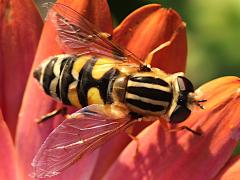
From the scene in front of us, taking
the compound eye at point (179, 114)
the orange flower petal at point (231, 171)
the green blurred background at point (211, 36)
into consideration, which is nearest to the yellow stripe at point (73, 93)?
the compound eye at point (179, 114)

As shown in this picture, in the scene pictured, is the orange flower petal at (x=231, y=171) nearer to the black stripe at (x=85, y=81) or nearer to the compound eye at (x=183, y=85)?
the compound eye at (x=183, y=85)

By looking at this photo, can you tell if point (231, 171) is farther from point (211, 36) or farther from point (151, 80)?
point (211, 36)

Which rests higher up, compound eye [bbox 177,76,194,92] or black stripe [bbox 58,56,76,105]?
black stripe [bbox 58,56,76,105]

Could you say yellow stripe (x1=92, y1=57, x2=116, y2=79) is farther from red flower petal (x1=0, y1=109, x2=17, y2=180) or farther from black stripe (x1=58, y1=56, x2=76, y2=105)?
red flower petal (x1=0, y1=109, x2=17, y2=180)

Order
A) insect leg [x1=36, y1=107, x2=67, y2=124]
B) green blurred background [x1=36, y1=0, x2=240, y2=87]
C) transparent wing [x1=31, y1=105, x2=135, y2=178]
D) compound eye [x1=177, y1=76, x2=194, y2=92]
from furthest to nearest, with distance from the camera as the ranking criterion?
green blurred background [x1=36, y1=0, x2=240, y2=87] < insect leg [x1=36, y1=107, x2=67, y2=124] < compound eye [x1=177, y1=76, x2=194, y2=92] < transparent wing [x1=31, y1=105, x2=135, y2=178]

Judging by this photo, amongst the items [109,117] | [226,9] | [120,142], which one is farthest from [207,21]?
[109,117]

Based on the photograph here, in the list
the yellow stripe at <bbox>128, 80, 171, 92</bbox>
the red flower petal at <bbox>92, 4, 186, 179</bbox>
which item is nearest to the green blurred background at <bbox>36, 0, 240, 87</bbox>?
the red flower petal at <bbox>92, 4, 186, 179</bbox>
